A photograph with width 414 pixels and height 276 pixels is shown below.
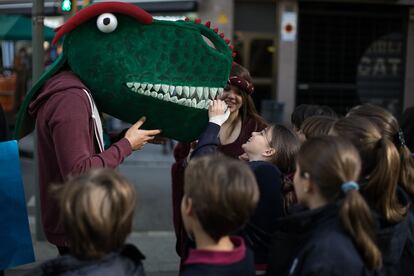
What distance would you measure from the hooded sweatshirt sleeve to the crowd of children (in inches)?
11.8

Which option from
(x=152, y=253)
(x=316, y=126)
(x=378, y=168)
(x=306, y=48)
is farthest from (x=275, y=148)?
(x=306, y=48)

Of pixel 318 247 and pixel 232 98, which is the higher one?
pixel 232 98

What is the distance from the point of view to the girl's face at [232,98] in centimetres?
322

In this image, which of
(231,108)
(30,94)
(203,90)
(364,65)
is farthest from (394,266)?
(364,65)

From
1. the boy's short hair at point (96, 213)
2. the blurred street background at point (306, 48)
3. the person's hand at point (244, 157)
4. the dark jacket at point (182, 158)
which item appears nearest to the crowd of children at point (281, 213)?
the boy's short hair at point (96, 213)

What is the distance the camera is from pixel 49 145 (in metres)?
2.42

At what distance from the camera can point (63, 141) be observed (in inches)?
89.1

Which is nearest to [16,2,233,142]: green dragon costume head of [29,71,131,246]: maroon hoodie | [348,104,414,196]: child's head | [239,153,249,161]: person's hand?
[29,71,131,246]: maroon hoodie

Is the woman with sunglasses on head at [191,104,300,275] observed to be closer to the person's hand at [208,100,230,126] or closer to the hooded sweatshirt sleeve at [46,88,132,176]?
the person's hand at [208,100,230,126]

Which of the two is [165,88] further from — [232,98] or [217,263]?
[217,263]

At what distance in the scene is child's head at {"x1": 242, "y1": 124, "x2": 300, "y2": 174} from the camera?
2.69 meters

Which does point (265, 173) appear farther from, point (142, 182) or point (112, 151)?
point (142, 182)

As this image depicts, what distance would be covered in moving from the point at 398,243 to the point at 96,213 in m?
1.18

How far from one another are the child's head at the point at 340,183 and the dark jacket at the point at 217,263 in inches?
13.2
